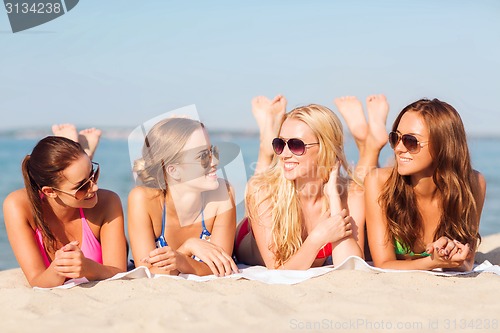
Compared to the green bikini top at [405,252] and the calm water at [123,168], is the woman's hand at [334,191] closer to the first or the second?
the green bikini top at [405,252]

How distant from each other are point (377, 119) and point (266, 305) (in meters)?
3.23

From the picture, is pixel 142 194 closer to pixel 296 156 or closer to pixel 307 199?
pixel 296 156

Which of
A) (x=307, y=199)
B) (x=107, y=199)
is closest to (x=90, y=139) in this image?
(x=107, y=199)

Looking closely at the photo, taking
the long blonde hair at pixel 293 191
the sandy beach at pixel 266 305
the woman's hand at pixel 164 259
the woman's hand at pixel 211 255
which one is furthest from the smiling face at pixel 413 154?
the woman's hand at pixel 164 259

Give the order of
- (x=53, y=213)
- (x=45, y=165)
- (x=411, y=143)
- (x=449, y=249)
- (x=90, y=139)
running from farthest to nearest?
(x=90, y=139), (x=53, y=213), (x=411, y=143), (x=45, y=165), (x=449, y=249)

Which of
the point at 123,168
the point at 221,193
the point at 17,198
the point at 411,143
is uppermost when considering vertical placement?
the point at 17,198

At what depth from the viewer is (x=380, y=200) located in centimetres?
491

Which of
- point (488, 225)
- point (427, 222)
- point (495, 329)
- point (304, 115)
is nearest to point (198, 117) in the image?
point (304, 115)

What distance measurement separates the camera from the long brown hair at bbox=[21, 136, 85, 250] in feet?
15.1

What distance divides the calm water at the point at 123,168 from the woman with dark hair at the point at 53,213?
1.37 m

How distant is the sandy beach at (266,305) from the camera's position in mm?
3580

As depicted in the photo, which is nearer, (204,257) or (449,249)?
(449,249)

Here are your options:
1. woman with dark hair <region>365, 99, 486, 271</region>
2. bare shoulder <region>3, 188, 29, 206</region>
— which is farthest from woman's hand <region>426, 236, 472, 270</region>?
bare shoulder <region>3, 188, 29, 206</region>

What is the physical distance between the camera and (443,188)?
16.0 ft
